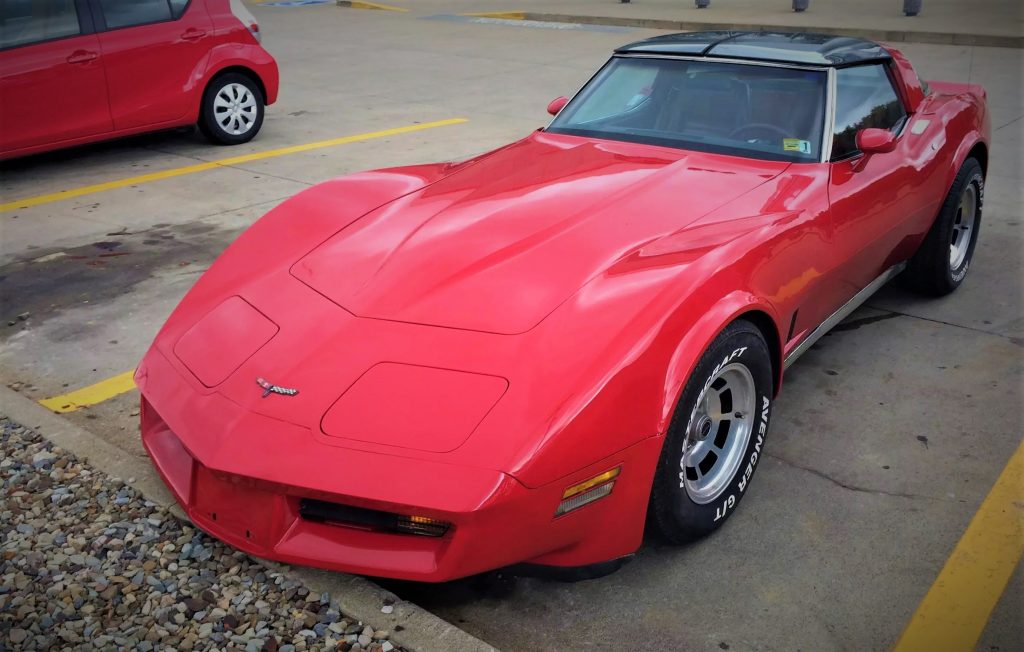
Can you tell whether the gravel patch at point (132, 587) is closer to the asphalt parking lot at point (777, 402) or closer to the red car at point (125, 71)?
the asphalt parking lot at point (777, 402)

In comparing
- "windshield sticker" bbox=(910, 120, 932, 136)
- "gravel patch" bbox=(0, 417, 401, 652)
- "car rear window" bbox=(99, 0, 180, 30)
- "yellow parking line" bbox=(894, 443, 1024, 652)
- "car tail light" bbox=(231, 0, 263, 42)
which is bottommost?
"yellow parking line" bbox=(894, 443, 1024, 652)

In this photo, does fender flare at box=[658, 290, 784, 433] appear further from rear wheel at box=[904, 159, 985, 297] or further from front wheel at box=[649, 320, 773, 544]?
rear wheel at box=[904, 159, 985, 297]

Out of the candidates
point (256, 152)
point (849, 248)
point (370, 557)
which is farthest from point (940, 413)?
point (256, 152)

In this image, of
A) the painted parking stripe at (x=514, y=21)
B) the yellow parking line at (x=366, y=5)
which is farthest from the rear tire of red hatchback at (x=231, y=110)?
the yellow parking line at (x=366, y=5)

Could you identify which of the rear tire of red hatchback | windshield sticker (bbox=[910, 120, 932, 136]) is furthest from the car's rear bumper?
the rear tire of red hatchback

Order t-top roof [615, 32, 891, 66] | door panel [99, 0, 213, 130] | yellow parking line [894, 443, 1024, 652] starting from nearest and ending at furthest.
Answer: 1. yellow parking line [894, 443, 1024, 652]
2. t-top roof [615, 32, 891, 66]
3. door panel [99, 0, 213, 130]

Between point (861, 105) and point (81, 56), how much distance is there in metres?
5.80

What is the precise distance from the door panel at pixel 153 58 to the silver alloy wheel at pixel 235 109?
0.27 meters

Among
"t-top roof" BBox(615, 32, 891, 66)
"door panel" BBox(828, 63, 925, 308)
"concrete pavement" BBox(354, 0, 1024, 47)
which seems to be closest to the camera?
"door panel" BBox(828, 63, 925, 308)

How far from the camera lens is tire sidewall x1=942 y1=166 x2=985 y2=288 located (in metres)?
4.70

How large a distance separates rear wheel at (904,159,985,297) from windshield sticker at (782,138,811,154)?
4.16 ft

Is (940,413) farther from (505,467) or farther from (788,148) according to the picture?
(505,467)

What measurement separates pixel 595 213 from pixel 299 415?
128 centimetres

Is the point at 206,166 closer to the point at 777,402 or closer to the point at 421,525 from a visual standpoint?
the point at 777,402
